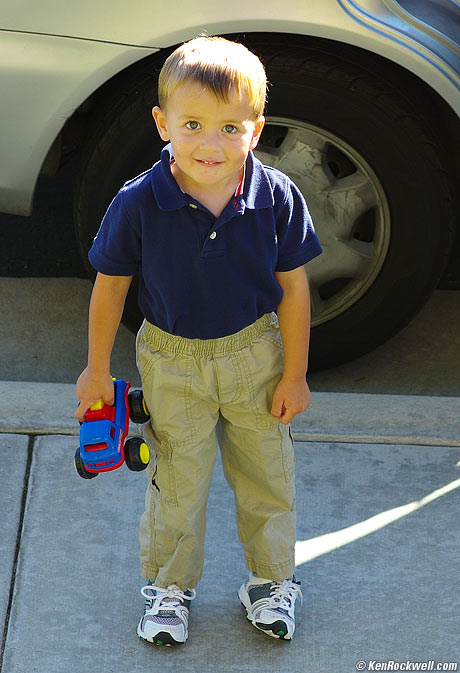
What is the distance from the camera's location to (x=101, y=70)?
2.96 meters

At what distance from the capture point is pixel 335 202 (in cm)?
320

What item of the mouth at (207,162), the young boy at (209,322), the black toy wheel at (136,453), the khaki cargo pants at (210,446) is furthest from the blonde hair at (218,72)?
the black toy wheel at (136,453)

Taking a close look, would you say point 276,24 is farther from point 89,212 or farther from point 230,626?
point 230,626

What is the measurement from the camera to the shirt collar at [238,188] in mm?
2086

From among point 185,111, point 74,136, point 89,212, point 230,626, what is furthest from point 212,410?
point 74,136

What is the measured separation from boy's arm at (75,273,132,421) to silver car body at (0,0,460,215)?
0.99 meters

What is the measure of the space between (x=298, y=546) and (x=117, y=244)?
3.38ft

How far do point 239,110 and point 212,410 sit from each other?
0.70m

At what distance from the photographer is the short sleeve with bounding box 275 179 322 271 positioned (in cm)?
219

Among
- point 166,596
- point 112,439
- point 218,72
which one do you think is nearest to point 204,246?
point 218,72

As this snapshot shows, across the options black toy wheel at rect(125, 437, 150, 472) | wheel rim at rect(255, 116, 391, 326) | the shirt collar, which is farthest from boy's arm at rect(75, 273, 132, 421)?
wheel rim at rect(255, 116, 391, 326)

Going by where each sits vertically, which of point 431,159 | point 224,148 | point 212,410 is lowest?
point 212,410

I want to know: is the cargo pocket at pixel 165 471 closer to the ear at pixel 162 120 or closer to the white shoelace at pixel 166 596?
the white shoelace at pixel 166 596

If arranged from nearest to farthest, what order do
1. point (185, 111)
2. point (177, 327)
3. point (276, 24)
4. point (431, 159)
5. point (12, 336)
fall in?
point (185, 111), point (177, 327), point (276, 24), point (431, 159), point (12, 336)
